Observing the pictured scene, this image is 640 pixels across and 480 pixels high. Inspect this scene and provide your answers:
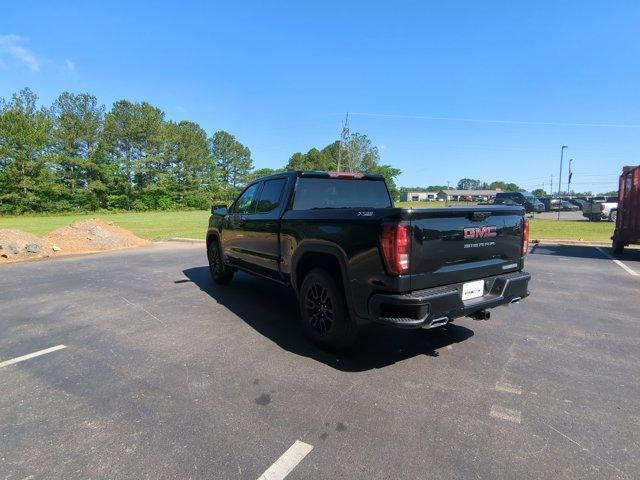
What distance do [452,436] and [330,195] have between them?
3204 millimetres

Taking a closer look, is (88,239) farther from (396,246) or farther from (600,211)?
(600,211)

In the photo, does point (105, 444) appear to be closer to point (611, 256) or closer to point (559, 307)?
point (559, 307)

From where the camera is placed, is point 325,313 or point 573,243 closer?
point 325,313

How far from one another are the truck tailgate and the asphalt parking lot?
0.92m

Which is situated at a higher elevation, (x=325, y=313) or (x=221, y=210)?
(x=221, y=210)

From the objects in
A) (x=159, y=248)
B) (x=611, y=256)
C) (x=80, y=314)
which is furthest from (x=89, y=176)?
(x=611, y=256)

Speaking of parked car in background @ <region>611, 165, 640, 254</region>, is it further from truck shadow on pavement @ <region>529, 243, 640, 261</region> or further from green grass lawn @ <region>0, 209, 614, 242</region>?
green grass lawn @ <region>0, 209, 614, 242</region>

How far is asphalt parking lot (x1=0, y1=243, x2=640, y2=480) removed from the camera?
236 cm

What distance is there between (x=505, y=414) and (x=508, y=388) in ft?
1.44

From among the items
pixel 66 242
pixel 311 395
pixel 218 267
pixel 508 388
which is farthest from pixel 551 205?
pixel 311 395

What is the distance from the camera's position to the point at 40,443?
255cm

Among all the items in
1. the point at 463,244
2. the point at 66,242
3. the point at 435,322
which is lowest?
the point at 66,242

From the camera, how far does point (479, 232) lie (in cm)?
361

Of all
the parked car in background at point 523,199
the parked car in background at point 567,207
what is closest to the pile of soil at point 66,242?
the parked car in background at point 523,199
